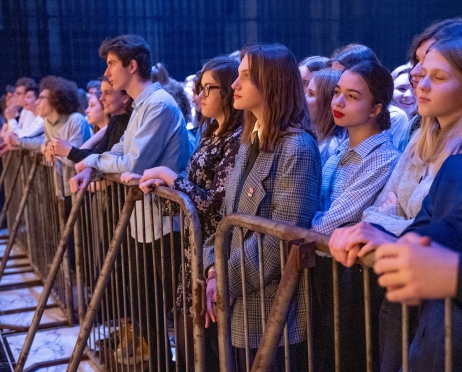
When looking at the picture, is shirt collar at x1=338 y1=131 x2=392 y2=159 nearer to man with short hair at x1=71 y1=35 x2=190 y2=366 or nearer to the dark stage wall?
man with short hair at x1=71 y1=35 x2=190 y2=366

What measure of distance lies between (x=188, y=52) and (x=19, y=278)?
20.6 ft

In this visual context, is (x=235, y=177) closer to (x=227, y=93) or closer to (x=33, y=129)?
(x=227, y=93)

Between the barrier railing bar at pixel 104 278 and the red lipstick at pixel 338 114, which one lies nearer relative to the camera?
the red lipstick at pixel 338 114

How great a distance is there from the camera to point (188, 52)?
1092 cm

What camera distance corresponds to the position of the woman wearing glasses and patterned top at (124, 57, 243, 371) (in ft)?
8.88

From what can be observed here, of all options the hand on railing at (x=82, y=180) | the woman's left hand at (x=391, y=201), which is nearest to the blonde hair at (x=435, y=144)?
the woman's left hand at (x=391, y=201)

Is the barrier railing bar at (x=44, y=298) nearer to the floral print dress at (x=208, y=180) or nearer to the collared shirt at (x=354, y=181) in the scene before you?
the floral print dress at (x=208, y=180)

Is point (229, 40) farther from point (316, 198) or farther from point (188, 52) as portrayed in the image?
point (316, 198)

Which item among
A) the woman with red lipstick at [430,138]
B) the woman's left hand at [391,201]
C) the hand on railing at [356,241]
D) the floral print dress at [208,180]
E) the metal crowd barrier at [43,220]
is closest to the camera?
the hand on railing at [356,241]

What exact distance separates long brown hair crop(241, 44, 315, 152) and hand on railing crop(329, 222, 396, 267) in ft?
3.33

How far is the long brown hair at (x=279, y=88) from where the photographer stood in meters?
2.44

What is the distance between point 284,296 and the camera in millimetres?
1761

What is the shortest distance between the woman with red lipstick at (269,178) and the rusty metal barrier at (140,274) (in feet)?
0.60

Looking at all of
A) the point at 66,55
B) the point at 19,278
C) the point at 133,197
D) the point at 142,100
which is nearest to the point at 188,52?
the point at 66,55
